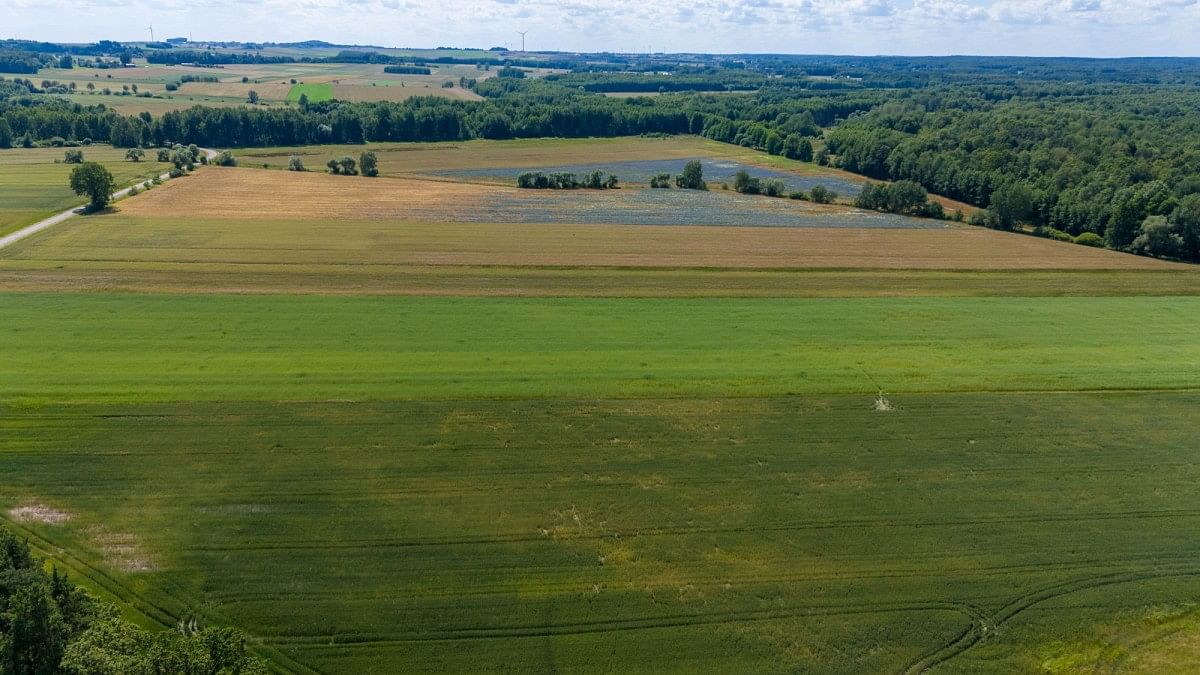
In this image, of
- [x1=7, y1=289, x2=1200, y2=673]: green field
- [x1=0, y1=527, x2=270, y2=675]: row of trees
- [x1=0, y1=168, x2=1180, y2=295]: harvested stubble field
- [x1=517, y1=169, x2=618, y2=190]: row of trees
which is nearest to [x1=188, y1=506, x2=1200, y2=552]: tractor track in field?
[x1=7, y1=289, x2=1200, y2=673]: green field

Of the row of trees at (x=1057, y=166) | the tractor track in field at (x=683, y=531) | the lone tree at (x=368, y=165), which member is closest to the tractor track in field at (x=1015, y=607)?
the tractor track in field at (x=683, y=531)

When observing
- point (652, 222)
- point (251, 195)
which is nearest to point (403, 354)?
point (652, 222)

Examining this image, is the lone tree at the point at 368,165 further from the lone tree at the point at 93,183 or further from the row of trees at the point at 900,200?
the row of trees at the point at 900,200

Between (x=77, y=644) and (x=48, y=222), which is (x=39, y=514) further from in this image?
(x=48, y=222)

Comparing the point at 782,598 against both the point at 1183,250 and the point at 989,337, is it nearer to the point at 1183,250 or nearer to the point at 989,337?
the point at 989,337

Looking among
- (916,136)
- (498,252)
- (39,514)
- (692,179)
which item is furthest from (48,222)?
(916,136)
